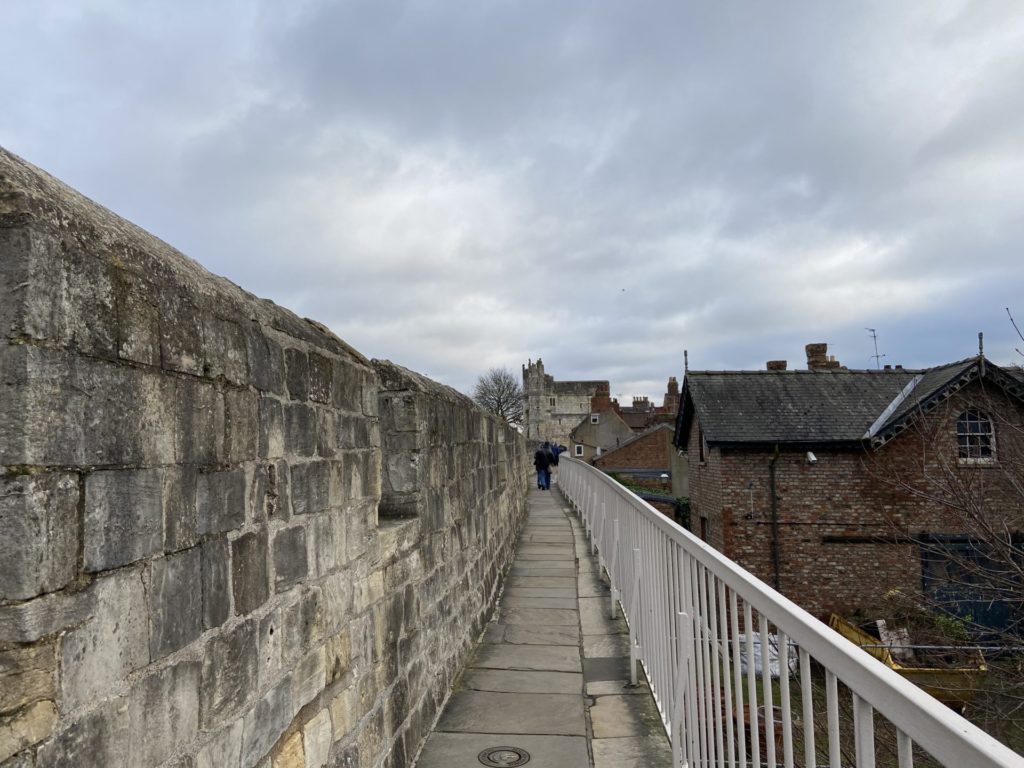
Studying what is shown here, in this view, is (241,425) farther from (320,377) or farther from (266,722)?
(266,722)

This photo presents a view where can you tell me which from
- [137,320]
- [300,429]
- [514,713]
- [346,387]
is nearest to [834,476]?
[514,713]

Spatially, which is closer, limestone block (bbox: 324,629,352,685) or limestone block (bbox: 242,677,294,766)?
limestone block (bbox: 242,677,294,766)

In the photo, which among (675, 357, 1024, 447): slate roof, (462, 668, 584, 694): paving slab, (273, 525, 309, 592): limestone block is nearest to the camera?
(273, 525, 309, 592): limestone block

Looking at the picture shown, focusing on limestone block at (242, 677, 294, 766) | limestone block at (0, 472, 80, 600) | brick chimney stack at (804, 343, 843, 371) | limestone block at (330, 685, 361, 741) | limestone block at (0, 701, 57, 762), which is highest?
brick chimney stack at (804, 343, 843, 371)

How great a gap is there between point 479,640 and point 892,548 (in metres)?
16.4

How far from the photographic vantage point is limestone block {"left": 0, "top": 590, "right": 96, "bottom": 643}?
128cm

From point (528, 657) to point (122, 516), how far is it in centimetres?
425

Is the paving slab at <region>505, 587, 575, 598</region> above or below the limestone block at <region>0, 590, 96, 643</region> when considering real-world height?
below

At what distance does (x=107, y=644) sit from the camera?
4.84ft

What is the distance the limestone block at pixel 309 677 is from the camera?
7.82ft

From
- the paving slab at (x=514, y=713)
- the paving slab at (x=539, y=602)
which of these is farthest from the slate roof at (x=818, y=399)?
the paving slab at (x=514, y=713)

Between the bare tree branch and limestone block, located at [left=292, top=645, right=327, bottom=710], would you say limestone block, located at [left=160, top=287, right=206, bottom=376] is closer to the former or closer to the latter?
limestone block, located at [left=292, top=645, right=327, bottom=710]

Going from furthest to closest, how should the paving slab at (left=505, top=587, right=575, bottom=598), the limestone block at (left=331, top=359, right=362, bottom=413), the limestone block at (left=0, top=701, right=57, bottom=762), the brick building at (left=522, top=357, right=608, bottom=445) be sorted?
the brick building at (left=522, top=357, right=608, bottom=445)
the paving slab at (left=505, top=587, right=575, bottom=598)
the limestone block at (left=331, top=359, right=362, bottom=413)
the limestone block at (left=0, top=701, right=57, bottom=762)

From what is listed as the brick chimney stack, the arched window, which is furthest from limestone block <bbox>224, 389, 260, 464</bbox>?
the brick chimney stack
